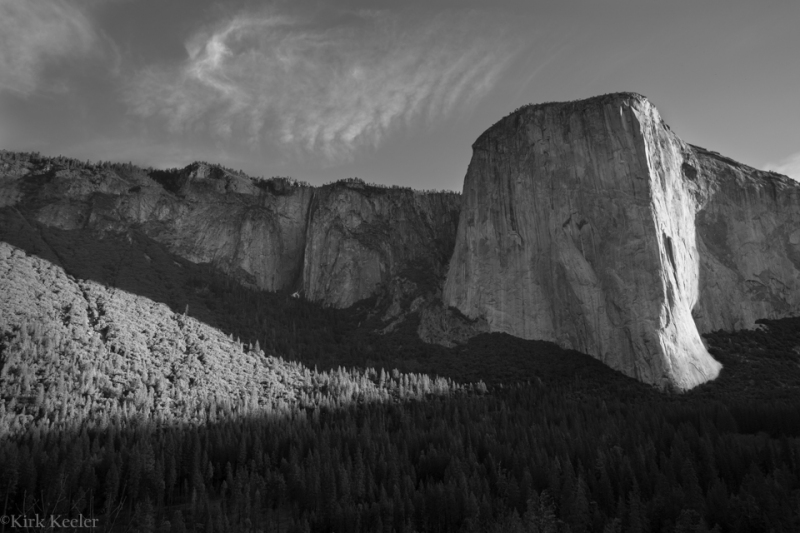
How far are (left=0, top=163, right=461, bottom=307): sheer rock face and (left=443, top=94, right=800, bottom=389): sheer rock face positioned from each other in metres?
36.4

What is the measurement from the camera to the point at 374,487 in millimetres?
69500

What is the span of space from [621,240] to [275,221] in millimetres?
110536

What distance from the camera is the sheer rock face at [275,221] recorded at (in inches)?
6476

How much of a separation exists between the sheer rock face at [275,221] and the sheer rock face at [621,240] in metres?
36.4

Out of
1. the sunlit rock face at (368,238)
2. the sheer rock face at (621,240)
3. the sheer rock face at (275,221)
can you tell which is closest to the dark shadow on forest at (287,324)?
the sheer rock face at (621,240)

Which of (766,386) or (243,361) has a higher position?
(243,361)

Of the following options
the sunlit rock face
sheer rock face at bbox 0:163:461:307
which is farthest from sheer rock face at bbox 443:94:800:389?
sheer rock face at bbox 0:163:461:307

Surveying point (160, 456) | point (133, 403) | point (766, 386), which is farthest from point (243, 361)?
point (766, 386)

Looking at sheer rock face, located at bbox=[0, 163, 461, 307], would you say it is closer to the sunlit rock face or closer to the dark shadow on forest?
the sunlit rock face

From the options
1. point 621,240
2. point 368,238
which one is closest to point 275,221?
point 368,238

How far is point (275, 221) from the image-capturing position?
19050 centimetres

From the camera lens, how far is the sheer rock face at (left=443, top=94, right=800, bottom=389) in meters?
114

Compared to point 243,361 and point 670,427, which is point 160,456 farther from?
point 670,427

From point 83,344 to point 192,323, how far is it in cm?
2653
